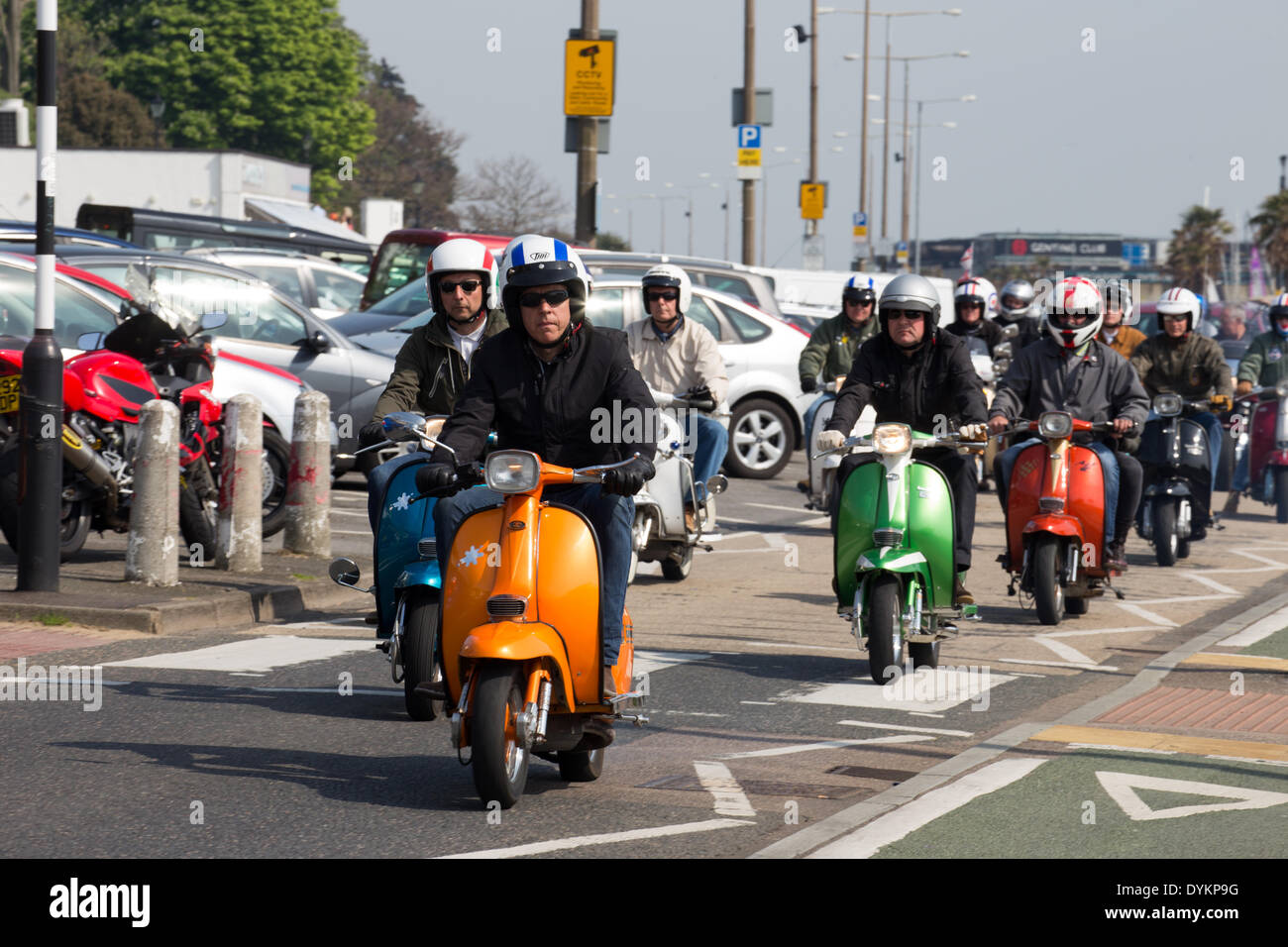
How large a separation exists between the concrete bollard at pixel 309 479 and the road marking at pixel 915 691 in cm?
432

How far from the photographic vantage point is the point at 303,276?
68.4 feet

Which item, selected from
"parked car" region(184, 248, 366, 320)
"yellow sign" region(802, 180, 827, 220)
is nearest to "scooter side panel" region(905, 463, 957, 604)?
"parked car" region(184, 248, 366, 320)

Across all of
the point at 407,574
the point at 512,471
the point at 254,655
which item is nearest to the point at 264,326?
the point at 254,655

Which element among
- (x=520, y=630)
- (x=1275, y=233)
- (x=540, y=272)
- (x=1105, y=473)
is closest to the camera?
(x=520, y=630)

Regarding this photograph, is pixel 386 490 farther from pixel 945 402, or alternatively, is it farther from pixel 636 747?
pixel 945 402

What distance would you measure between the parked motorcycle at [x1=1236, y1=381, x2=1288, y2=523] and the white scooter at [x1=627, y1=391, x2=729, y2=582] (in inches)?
235

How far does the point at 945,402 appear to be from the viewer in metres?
9.50

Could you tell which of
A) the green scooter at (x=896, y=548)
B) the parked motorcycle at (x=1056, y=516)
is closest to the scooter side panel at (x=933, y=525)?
the green scooter at (x=896, y=548)

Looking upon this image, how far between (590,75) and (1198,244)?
74.1m

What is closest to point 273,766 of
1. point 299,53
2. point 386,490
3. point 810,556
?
point 386,490

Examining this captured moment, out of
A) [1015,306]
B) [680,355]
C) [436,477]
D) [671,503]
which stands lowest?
[671,503]

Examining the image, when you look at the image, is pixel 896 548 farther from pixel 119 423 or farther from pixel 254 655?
pixel 119 423

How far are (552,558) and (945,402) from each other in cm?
384

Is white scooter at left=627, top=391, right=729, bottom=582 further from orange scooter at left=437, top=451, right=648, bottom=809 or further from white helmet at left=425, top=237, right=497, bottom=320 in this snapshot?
Answer: orange scooter at left=437, top=451, right=648, bottom=809
